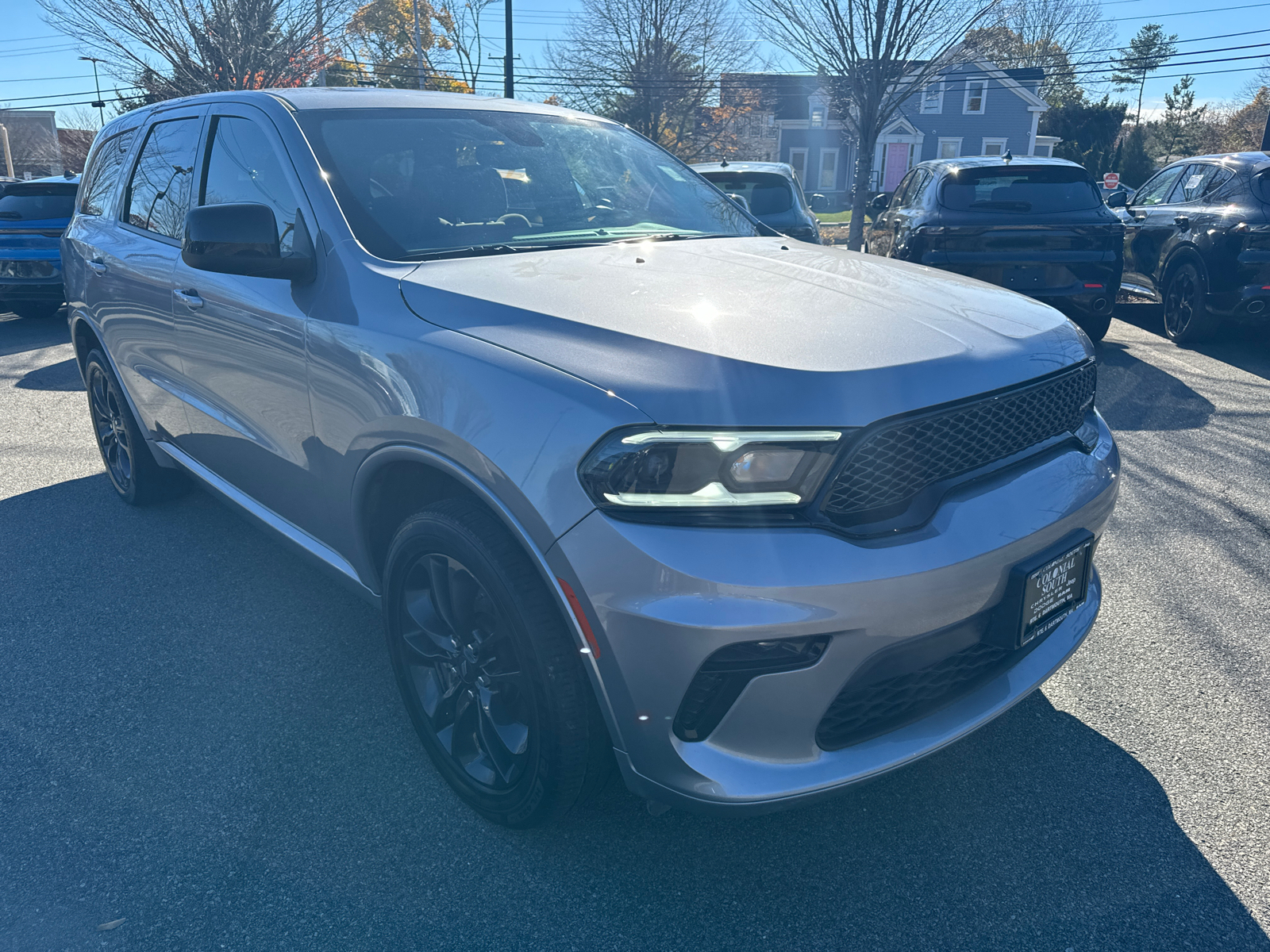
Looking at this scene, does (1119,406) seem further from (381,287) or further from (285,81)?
(285,81)

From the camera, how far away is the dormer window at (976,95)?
42.8 metres

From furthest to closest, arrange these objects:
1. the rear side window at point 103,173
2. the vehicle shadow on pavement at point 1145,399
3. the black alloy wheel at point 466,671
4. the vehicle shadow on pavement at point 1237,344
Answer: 1. the vehicle shadow on pavement at point 1237,344
2. the vehicle shadow on pavement at point 1145,399
3. the rear side window at point 103,173
4. the black alloy wheel at point 466,671

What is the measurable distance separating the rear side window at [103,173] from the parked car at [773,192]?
5.64 m

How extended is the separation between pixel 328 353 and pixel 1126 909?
239cm

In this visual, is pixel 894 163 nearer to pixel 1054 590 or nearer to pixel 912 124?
pixel 912 124

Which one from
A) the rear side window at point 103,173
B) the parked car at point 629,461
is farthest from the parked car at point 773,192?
the parked car at point 629,461

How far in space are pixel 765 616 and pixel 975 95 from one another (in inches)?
1886

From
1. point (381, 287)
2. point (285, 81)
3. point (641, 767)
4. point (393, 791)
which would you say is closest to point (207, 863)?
point (393, 791)

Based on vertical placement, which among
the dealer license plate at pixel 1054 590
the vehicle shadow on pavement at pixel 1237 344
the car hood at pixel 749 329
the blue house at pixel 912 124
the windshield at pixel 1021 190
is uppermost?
the blue house at pixel 912 124

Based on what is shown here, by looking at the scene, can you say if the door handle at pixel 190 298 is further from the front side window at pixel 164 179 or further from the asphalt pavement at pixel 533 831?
the asphalt pavement at pixel 533 831

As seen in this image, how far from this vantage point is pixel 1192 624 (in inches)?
131

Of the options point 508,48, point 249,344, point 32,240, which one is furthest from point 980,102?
point 249,344

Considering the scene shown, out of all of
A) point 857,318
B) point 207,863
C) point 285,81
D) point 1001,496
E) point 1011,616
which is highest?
point 285,81

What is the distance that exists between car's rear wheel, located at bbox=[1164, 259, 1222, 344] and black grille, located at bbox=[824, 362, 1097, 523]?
267 inches
